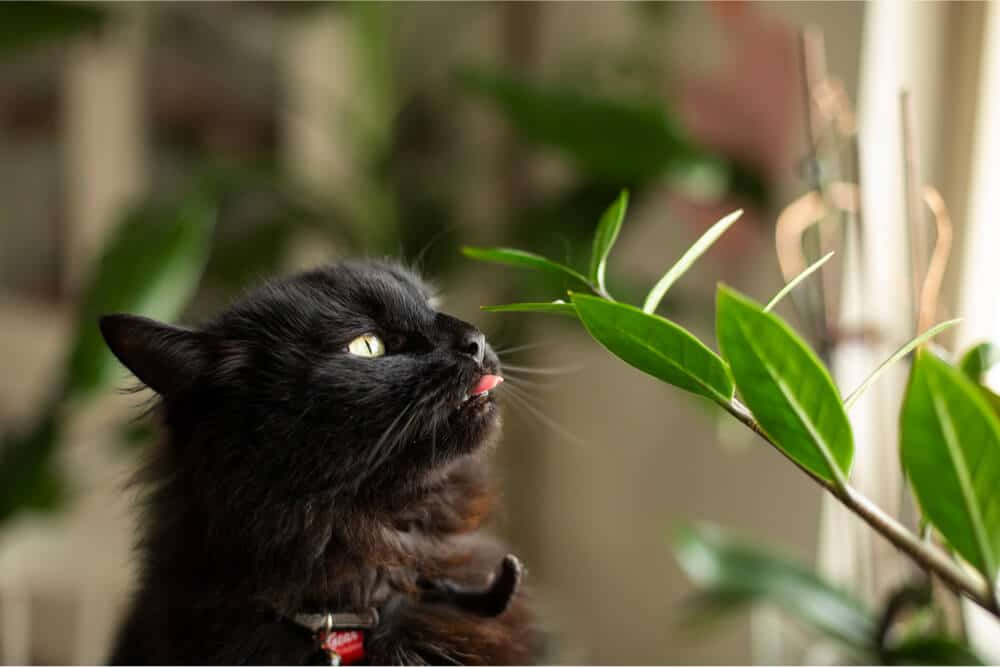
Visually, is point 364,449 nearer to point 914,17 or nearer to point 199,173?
point 914,17

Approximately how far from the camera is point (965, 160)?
3.39 feet

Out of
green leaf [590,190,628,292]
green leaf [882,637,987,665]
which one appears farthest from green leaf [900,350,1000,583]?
green leaf [882,637,987,665]

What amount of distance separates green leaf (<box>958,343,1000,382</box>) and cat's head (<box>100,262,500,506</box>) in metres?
0.24

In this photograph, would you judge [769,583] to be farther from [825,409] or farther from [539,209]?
[539,209]

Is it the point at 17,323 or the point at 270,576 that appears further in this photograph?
the point at 17,323

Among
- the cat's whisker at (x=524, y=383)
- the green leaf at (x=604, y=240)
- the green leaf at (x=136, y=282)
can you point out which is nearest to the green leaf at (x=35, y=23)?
the green leaf at (x=136, y=282)

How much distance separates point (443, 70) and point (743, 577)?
1.44 m

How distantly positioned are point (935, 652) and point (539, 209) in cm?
100

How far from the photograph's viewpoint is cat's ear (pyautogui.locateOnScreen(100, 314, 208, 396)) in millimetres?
435

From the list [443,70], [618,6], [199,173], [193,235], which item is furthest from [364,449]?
[443,70]

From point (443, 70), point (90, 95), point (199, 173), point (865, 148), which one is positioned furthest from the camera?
point (90, 95)

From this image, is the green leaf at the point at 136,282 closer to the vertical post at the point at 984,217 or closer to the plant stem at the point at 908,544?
the plant stem at the point at 908,544

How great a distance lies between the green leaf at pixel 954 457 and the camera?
0.95 feet

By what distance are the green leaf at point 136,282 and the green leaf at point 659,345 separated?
663 mm
